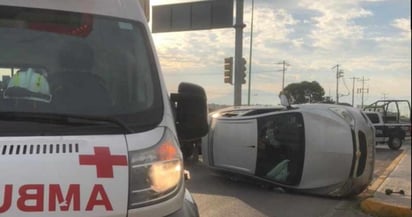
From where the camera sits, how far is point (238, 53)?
24547 millimetres

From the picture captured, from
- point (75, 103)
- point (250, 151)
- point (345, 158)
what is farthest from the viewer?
point (250, 151)

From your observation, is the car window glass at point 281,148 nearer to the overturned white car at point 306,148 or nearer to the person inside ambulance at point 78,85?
the overturned white car at point 306,148

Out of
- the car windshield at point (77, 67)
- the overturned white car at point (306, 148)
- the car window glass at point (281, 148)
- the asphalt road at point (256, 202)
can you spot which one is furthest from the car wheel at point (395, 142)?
the car windshield at point (77, 67)

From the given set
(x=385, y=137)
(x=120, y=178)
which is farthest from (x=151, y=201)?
(x=385, y=137)

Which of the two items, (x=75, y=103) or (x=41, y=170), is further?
(x=75, y=103)

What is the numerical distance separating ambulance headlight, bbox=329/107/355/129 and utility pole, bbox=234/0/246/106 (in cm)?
1362

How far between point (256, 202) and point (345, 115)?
2.20 metres

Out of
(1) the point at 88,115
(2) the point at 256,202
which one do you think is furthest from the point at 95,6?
(2) the point at 256,202

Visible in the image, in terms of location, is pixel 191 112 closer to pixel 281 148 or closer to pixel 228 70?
pixel 281 148

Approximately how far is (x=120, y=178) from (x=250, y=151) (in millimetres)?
8914

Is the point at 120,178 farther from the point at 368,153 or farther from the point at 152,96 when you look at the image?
the point at 368,153

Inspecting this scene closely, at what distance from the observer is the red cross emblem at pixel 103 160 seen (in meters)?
2.71

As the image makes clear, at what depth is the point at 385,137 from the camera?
2923 centimetres

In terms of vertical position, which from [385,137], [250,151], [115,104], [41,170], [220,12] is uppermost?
[220,12]
